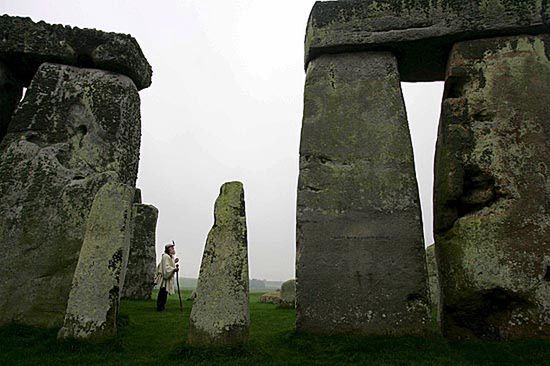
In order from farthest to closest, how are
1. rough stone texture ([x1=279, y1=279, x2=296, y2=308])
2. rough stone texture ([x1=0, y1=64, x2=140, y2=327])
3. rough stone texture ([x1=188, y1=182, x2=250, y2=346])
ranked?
rough stone texture ([x1=279, y1=279, x2=296, y2=308]) → rough stone texture ([x1=0, y1=64, x2=140, y2=327]) → rough stone texture ([x1=188, y1=182, x2=250, y2=346])

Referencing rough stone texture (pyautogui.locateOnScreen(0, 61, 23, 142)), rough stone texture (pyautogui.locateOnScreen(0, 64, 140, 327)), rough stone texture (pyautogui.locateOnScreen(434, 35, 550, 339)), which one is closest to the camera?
rough stone texture (pyautogui.locateOnScreen(434, 35, 550, 339))

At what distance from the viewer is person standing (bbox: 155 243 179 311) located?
946 cm

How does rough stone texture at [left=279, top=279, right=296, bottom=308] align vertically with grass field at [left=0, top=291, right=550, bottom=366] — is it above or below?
above

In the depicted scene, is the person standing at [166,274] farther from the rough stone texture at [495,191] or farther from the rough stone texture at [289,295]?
the rough stone texture at [495,191]

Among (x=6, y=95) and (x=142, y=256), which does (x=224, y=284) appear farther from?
(x=142, y=256)

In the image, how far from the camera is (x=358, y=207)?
631 cm

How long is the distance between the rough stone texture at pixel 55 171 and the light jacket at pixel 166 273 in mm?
3103

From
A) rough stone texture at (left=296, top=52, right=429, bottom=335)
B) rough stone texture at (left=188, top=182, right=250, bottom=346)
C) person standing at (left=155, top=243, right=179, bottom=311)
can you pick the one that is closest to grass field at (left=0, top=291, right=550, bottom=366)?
rough stone texture at (left=188, top=182, right=250, bottom=346)

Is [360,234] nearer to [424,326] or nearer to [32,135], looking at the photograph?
[424,326]

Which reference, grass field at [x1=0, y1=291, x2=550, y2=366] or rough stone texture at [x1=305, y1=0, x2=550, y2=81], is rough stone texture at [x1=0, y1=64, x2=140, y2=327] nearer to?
grass field at [x1=0, y1=291, x2=550, y2=366]

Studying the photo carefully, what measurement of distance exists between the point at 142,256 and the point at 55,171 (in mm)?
6051

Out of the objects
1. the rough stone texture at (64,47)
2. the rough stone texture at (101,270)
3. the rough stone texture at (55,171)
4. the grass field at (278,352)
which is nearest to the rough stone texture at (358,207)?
the grass field at (278,352)

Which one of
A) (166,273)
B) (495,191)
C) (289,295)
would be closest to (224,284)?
(495,191)

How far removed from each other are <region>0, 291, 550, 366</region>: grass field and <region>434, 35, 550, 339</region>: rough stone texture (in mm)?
476
